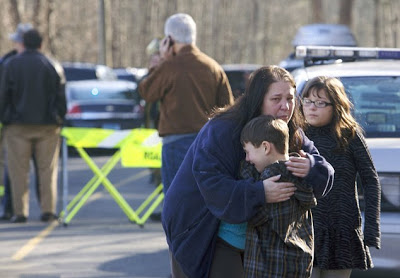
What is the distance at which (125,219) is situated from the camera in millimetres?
11477

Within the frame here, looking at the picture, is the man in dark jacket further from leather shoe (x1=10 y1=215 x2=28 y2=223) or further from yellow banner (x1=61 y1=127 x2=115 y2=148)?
yellow banner (x1=61 y1=127 x2=115 y2=148)

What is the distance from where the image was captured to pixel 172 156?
7.93 m

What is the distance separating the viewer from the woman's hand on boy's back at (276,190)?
423 cm

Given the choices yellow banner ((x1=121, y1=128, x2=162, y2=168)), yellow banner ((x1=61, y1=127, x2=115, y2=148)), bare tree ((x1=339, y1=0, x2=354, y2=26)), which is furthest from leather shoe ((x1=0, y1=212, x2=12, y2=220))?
bare tree ((x1=339, y1=0, x2=354, y2=26))

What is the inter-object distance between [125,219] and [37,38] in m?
2.17

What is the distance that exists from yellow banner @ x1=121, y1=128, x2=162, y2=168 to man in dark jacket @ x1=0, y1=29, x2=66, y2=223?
0.77 m

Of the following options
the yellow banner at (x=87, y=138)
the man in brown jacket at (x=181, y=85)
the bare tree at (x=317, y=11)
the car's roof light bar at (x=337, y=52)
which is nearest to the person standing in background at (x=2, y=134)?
the yellow banner at (x=87, y=138)

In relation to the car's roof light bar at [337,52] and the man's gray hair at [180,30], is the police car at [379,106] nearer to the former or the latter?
the car's roof light bar at [337,52]

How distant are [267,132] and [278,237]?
0.43 m

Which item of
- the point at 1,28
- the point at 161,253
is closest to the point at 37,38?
the point at 161,253

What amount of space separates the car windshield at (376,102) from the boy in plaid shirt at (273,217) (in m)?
2.95

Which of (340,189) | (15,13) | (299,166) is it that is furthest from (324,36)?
(15,13)

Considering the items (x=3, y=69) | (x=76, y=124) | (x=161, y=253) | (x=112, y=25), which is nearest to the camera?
(x=161, y=253)

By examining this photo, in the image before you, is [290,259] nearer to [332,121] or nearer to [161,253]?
[332,121]
